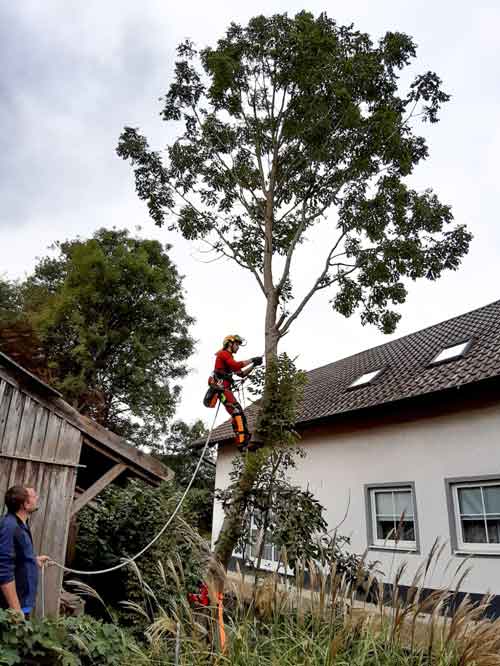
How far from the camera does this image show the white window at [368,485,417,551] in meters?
9.17

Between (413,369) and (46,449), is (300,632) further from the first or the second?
(413,369)

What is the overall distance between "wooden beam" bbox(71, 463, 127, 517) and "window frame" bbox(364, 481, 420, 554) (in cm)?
536

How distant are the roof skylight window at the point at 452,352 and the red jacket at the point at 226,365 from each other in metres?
5.03

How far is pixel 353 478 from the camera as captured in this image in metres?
10.5

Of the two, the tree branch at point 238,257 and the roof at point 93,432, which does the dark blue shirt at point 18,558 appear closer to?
the roof at point 93,432

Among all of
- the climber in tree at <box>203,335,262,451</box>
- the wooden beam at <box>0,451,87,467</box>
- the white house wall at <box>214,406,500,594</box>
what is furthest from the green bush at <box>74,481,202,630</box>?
the white house wall at <box>214,406,500,594</box>

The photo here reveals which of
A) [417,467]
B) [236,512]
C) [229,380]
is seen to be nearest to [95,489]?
[236,512]

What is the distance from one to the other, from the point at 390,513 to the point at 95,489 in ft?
20.3

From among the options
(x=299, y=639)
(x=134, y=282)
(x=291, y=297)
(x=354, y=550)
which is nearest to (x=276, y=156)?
(x=291, y=297)

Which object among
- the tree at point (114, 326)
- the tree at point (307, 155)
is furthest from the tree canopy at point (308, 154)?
the tree at point (114, 326)

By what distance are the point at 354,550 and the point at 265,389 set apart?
16.0ft

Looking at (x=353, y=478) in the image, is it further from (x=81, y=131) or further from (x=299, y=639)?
(x=81, y=131)

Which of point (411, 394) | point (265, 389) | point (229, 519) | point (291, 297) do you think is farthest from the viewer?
point (291, 297)

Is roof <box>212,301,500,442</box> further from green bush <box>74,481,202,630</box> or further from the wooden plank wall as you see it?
the wooden plank wall
